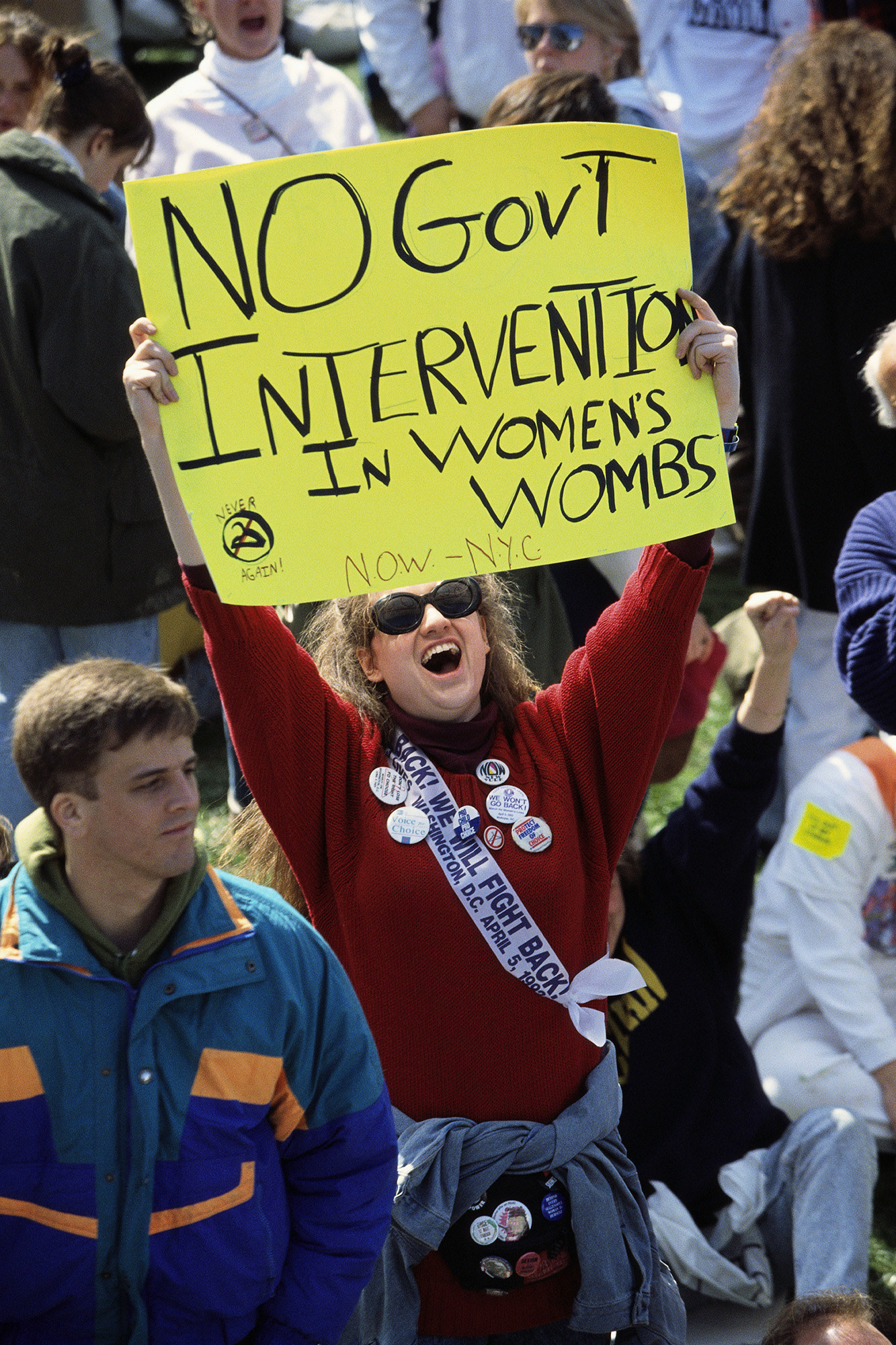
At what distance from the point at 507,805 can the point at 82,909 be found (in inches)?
27.2

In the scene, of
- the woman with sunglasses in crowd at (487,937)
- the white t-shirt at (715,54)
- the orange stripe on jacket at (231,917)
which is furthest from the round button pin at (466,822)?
the white t-shirt at (715,54)

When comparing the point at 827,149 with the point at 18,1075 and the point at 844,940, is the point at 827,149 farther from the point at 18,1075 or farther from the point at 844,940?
the point at 18,1075

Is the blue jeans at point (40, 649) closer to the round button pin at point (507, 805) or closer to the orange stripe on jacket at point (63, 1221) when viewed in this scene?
the round button pin at point (507, 805)

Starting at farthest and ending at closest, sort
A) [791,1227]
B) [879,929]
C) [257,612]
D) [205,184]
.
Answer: [879,929], [791,1227], [257,612], [205,184]

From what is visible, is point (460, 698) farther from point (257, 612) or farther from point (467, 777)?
point (257, 612)

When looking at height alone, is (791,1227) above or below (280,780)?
below

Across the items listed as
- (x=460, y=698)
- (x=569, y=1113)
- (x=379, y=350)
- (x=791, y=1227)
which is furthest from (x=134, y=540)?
(x=791, y=1227)

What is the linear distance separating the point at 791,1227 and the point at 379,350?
2.10 metres

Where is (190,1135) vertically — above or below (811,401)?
below

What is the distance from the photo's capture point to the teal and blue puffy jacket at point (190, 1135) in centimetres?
198

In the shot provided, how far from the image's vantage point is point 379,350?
6.89 ft

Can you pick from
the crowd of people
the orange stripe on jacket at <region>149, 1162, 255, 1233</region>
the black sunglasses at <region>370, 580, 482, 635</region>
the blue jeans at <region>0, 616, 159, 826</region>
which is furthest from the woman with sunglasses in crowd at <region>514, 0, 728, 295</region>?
the orange stripe on jacket at <region>149, 1162, 255, 1233</region>

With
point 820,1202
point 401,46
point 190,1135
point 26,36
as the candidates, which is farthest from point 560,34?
point 190,1135

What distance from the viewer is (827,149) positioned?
3920 mm
